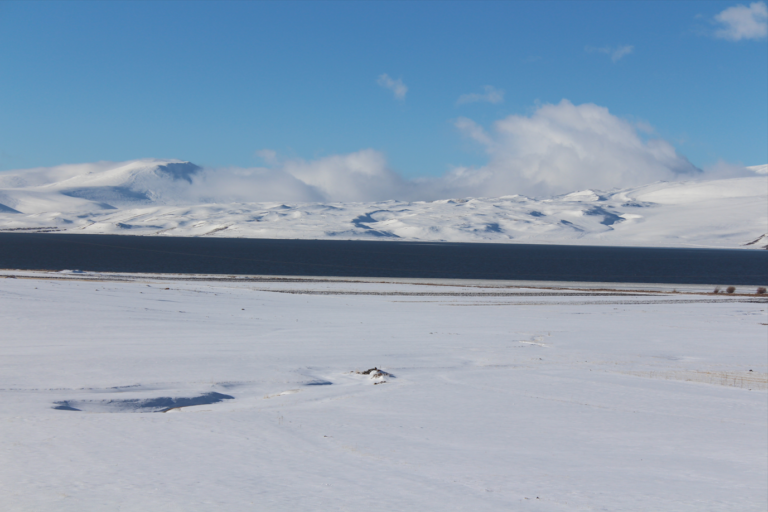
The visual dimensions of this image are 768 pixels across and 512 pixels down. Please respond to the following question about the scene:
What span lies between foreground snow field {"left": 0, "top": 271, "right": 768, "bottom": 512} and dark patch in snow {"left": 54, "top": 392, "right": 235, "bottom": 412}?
6cm

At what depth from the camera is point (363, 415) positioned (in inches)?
614

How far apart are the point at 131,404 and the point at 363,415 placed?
5.48m

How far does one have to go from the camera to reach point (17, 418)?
506 inches

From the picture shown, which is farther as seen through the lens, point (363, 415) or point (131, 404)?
point (363, 415)

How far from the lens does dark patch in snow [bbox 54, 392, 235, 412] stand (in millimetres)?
14828

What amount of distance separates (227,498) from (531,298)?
4920cm

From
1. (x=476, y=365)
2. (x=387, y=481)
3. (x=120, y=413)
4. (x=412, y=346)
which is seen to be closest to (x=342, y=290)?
(x=412, y=346)

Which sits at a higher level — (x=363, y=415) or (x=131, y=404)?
(x=131, y=404)

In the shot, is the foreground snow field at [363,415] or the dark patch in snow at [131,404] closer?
the foreground snow field at [363,415]

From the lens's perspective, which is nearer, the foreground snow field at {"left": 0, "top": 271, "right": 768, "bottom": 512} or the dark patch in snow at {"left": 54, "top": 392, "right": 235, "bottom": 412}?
the foreground snow field at {"left": 0, "top": 271, "right": 768, "bottom": 512}

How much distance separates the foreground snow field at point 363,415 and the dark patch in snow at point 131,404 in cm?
6

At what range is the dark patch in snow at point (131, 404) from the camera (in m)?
14.8

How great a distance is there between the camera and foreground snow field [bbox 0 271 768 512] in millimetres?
10422

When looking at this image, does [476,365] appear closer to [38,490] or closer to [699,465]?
[699,465]
